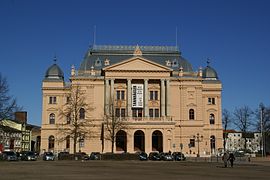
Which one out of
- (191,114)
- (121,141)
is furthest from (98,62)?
(191,114)

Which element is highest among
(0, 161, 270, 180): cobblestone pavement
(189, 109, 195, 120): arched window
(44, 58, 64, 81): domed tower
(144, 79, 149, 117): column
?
(44, 58, 64, 81): domed tower

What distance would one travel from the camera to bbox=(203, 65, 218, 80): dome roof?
113375 millimetres

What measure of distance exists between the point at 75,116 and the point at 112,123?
827 cm

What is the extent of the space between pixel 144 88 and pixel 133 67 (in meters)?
5.65

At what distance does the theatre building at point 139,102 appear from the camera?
9944 centimetres

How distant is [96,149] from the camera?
10281cm

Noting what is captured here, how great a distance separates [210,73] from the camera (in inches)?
4483

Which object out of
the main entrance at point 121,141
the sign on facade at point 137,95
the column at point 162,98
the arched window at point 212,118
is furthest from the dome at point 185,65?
the main entrance at point 121,141

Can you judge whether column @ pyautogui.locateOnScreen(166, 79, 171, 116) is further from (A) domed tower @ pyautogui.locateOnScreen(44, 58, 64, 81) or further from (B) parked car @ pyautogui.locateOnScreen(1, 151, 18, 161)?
(B) parked car @ pyautogui.locateOnScreen(1, 151, 18, 161)

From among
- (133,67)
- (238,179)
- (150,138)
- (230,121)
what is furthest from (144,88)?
(238,179)

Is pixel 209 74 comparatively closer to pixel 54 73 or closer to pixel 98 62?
pixel 98 62

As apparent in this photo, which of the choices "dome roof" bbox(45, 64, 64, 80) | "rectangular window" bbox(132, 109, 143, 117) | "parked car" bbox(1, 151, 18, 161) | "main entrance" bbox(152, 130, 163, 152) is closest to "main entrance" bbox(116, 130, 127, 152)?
"rectangular window" bbox(132, 109, 143, 117)

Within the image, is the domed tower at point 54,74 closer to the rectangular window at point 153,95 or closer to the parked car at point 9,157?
the rectangular window at point 153,95

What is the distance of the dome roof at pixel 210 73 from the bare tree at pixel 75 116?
32.4 meters
